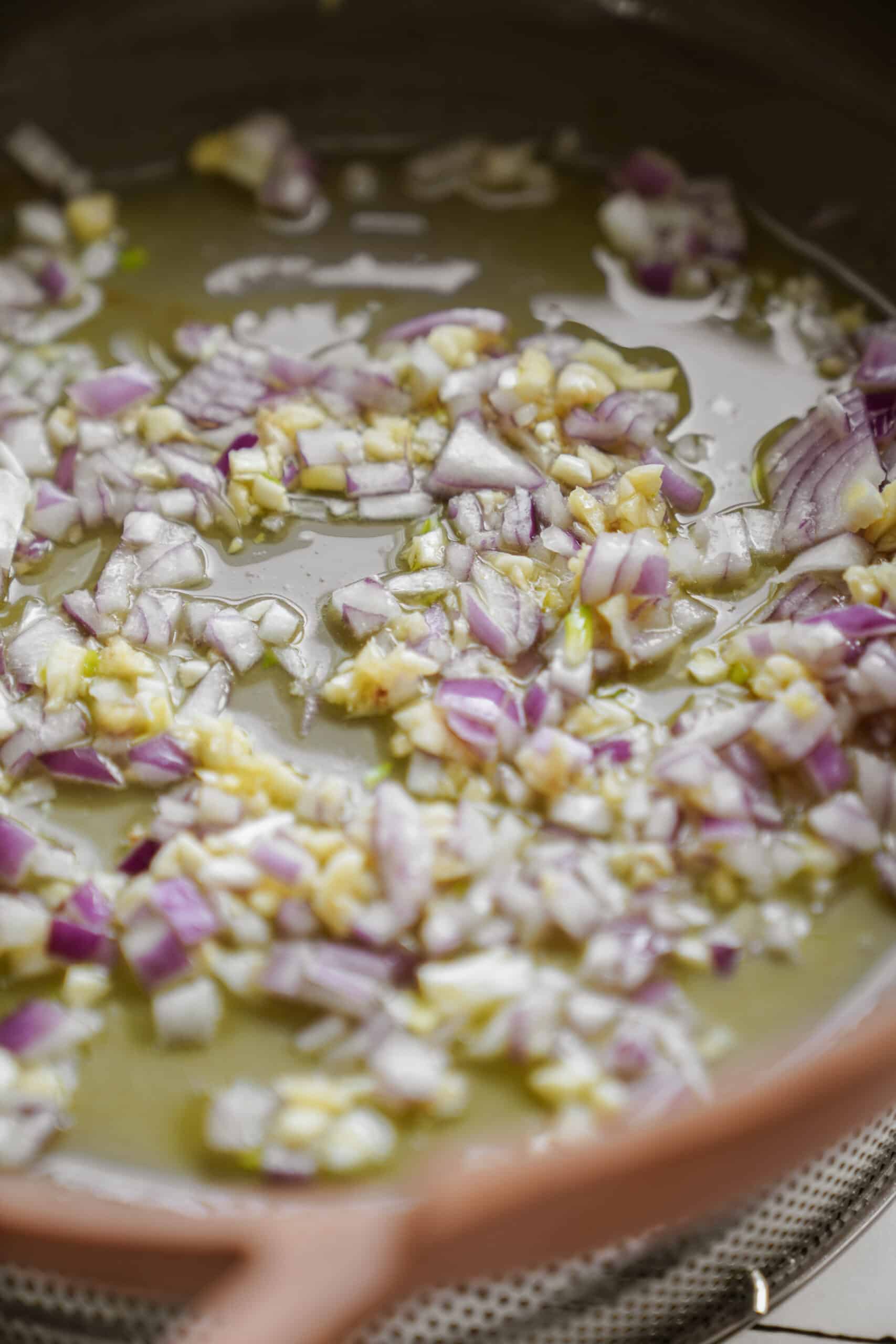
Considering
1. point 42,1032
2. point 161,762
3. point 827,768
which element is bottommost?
point 42,1032

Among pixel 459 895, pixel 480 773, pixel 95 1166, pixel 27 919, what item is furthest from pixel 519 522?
pixel 95 1166

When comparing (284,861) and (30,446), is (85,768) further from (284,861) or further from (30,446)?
(30,446)

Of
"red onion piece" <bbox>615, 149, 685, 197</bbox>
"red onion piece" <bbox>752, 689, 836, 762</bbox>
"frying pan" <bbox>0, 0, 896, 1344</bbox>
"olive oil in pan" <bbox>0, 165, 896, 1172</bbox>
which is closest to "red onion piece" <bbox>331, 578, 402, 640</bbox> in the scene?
"olive oil in pan" <bbox>0, 165, 896, 1172</bbox>

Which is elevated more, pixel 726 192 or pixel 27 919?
pixel 726 192

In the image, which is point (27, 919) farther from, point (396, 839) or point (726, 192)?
point (726, 192)

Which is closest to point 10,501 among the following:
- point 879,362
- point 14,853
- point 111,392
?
point 111,392

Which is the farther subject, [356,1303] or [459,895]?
[459,895]
